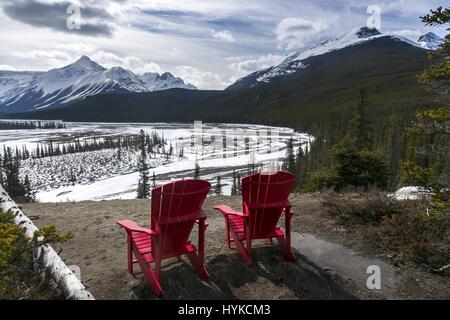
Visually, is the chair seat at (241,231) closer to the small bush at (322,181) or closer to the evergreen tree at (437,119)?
the evergreen tree at (437,119)

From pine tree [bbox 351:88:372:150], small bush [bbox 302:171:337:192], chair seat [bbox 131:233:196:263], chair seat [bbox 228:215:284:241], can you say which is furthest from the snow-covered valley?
chair seat [bbox 131:233:196:263]

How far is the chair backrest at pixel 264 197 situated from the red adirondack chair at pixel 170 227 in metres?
0.79

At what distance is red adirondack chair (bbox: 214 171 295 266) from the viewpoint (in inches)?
231

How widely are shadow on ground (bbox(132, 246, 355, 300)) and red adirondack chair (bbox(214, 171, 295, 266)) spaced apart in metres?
0.27

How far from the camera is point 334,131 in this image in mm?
79938

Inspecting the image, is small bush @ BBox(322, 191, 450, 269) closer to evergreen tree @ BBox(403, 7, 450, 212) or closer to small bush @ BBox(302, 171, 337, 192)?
evergreen tree @ BBox(403, 7, 450, 212)

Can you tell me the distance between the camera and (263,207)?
5.87 m

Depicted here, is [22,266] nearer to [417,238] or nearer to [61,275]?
[61,275]

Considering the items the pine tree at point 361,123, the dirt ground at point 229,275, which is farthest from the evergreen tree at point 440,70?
the pine tree at point 361,123

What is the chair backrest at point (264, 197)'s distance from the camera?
5863mm

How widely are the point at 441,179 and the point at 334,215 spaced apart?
2612mm

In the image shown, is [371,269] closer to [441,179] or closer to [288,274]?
[288,274]

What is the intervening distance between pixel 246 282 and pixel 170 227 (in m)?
1.41

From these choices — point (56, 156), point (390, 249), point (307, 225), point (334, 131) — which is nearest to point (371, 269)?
point (390, 249)
